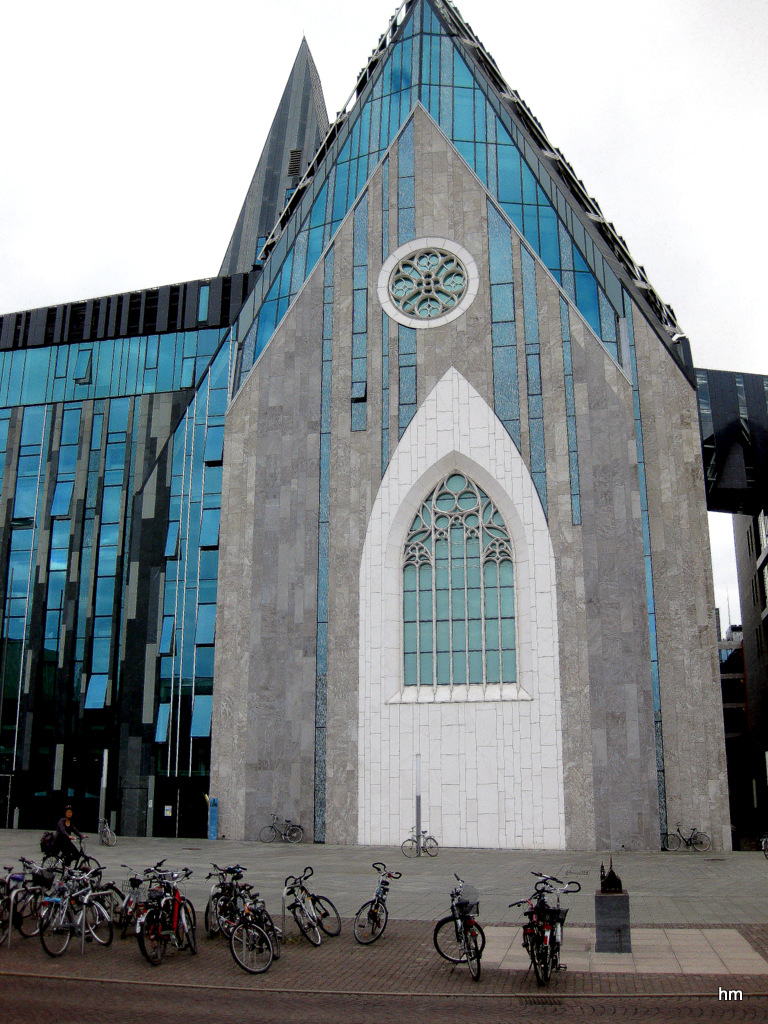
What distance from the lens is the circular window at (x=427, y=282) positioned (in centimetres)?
3550

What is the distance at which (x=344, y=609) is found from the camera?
33.3m

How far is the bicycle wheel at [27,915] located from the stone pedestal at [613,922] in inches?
328

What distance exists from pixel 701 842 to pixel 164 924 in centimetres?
2112

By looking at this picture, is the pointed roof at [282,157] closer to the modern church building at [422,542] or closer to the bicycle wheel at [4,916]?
the modern church building at [422,542]

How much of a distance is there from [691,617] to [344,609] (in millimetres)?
11539

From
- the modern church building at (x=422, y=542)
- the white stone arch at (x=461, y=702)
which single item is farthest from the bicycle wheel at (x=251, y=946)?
the white stone arch at (x=461, y=702)

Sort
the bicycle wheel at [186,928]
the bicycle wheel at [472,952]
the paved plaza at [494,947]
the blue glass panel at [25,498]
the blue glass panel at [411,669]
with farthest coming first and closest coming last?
the blue glass panel at [25,498]
the blue glass panel at [411,669]
the bicycle wheel at [186,928]
the bicycle wheel at [472,952]
the paved plaza at [494,947]

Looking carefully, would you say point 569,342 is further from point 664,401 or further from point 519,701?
point 519,701

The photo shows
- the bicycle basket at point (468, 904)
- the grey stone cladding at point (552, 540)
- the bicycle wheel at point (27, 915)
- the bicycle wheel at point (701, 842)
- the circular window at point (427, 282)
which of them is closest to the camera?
the bicycle basket at point (468, 904)

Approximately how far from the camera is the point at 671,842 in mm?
29547

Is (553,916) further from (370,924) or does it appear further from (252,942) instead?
(252,942)

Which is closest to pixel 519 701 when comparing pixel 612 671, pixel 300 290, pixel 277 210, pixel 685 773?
pixel 612 671

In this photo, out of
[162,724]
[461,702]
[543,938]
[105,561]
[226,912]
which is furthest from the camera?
[105,561]

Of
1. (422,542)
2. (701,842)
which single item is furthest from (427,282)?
(701,842)
